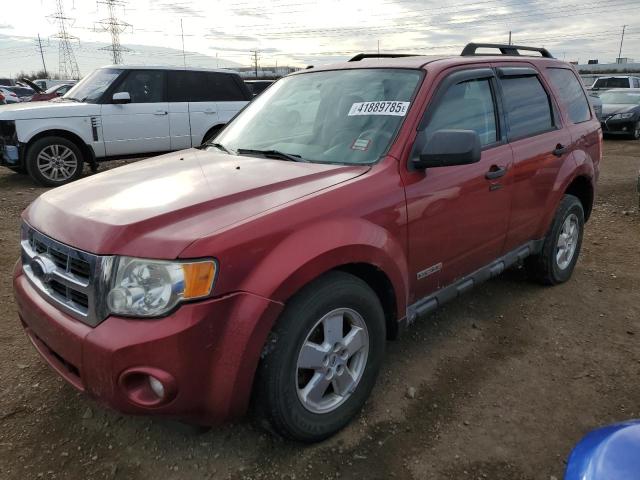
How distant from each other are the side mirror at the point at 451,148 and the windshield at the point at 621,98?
15.4 m

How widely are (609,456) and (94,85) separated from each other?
902cm

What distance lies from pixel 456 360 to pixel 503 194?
3.63 ft

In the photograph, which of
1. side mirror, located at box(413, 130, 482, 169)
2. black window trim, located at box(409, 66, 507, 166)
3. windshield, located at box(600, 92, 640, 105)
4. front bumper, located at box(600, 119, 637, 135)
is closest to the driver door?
black window trim, located at box(409, 66, 507, 166)

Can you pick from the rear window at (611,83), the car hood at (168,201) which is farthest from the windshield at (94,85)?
the rear window at (611,83)

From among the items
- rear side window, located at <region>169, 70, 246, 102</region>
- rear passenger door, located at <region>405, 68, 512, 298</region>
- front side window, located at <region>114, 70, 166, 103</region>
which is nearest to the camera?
rear passenger door, located at <region>405, 68, 512, 298</region>

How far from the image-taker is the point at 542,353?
335cm

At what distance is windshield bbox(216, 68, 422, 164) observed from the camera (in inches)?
110

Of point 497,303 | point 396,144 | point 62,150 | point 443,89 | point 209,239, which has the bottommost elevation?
point 497,303

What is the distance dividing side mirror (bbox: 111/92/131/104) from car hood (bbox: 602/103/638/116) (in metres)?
13.2

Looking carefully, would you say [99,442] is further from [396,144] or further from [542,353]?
[542,353]

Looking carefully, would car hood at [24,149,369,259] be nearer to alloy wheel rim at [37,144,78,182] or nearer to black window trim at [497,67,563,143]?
black window trim at [497,67,563,143]

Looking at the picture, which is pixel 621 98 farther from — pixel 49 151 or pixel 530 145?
pixel 49 151

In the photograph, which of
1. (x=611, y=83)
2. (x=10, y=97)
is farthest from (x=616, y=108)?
(x=10, y=97)

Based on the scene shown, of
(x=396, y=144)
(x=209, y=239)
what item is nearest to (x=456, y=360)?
(x=396, y=144)
